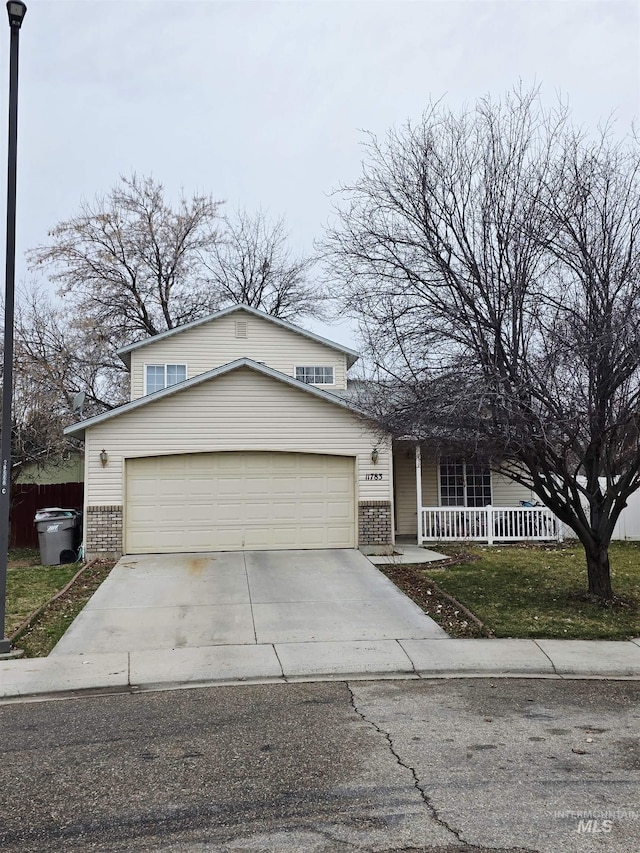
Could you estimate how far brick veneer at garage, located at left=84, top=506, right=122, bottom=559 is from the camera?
15.6 m

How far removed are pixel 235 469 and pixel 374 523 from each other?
11.1 feet

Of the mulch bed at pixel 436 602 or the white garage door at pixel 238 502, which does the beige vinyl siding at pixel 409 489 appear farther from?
the mulch bed at pixel 436 602

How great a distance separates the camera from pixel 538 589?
1239 centimetres

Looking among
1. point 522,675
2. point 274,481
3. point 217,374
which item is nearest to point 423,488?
point 274,481

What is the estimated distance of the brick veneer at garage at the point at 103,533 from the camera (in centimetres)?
1559

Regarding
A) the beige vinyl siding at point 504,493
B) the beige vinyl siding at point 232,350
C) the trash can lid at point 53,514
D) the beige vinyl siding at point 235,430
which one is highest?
the beige vinyl siding at point 232,350

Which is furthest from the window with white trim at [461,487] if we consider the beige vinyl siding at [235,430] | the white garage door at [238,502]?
the white garage door at [238,502]

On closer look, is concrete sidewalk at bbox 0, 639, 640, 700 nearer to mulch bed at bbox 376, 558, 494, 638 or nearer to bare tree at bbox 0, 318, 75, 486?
mulch bed at bbox 376, 558, 494, 638

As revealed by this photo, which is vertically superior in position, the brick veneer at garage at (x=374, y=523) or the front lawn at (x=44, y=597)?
the brick veneer at garage at (x=374, y=523)

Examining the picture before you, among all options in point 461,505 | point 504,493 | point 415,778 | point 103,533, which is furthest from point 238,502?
point 415,778

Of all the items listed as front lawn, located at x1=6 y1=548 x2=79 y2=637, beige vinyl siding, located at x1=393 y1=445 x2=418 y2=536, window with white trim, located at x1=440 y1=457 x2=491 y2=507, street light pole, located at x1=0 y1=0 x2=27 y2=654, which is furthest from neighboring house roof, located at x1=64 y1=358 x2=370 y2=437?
street light pole, located at x1=0 y1=0 x2=27 y2=654

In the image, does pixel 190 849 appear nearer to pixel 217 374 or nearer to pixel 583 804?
pixel 583 804

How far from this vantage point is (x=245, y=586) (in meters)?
12.7

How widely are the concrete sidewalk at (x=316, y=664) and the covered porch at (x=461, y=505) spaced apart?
9197mm
